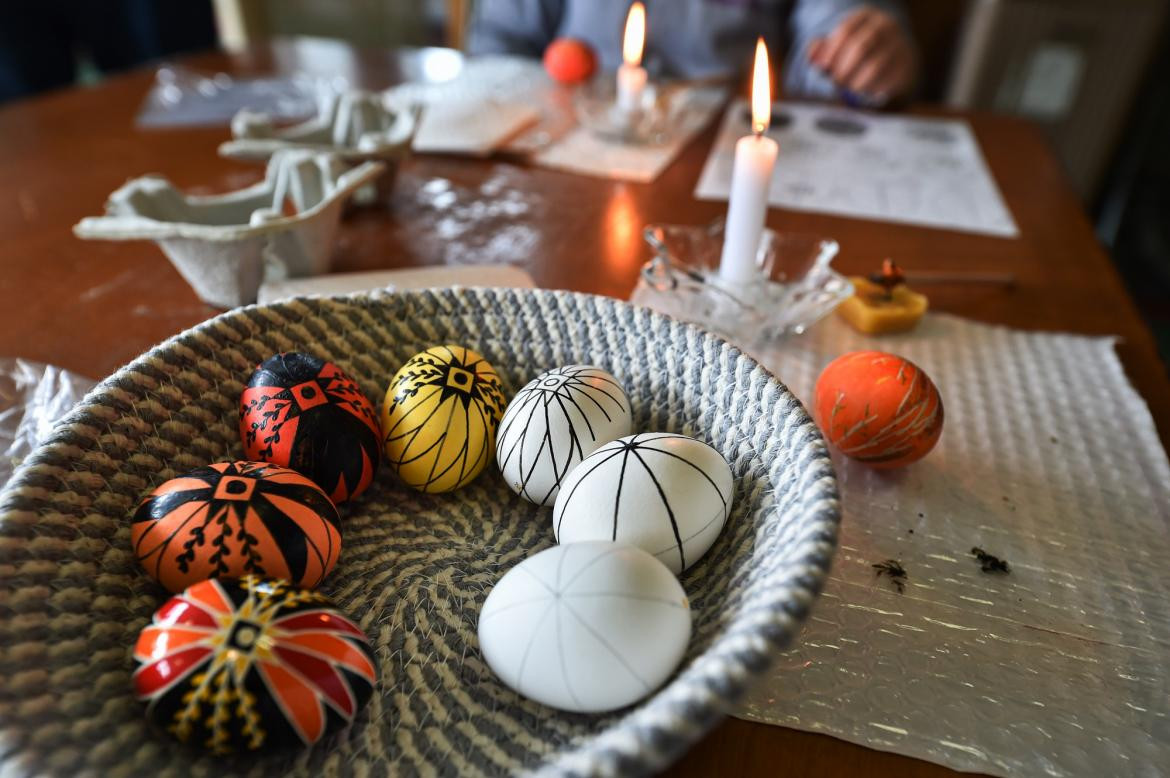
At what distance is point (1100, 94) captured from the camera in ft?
6.40

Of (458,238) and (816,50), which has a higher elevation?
(816,50)

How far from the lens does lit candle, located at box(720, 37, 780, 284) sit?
0.58 meters

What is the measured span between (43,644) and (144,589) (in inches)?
2.3

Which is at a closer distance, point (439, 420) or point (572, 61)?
point (439, 420)

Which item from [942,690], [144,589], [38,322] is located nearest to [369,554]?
[144,589]

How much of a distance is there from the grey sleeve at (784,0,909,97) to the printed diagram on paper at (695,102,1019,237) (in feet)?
0.26

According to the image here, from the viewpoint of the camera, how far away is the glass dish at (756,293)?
639 millimetres

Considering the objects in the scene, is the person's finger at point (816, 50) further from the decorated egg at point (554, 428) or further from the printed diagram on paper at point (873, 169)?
the decorated egg at point (554, 428)

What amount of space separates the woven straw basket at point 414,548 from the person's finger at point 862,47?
89 centimetres

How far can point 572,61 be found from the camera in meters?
1.20

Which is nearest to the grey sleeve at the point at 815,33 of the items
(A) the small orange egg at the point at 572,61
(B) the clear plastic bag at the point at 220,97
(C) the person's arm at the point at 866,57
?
(C) the person's arm at the point at 866,57

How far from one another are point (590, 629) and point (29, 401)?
18.9 inches

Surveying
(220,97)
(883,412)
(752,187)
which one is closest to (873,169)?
(752,187)

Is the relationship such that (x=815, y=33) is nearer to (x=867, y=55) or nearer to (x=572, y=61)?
(x=867, y=55)
